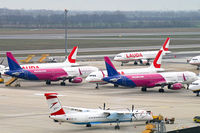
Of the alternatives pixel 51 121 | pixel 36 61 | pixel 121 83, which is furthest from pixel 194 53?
pixel 51 121

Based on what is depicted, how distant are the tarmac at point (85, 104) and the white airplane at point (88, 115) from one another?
1.07 meters

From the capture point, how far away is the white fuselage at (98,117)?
63.7 m

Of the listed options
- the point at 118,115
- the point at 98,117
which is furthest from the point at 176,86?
the point at 98,117

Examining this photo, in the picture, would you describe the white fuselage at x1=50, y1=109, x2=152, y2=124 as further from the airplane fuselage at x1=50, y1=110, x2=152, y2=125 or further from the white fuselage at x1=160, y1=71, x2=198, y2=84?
the white fuselage at x1=160, y1=71, x2=198, y2=84

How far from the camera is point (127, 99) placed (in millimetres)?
92250

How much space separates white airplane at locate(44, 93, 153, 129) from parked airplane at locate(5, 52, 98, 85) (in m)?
43.3

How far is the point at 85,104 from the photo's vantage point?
86.7 m

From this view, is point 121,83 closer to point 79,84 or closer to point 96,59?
point 79,84

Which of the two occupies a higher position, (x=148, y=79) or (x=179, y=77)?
(x=179, y=77)

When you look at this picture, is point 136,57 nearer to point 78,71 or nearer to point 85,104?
point 78,71

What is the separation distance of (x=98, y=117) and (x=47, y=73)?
48.7 m

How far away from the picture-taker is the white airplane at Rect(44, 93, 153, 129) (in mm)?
63500

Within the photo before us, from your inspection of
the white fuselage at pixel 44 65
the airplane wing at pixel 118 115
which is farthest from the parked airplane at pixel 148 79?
the airplane wing at pixel 118 115

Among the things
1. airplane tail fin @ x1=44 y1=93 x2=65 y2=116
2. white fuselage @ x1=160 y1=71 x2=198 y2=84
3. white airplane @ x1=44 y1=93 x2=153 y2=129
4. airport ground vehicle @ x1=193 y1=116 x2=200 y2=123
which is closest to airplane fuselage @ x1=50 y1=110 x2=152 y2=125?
white airplane @ x1=44 y1=93 x2=153 y2=129
